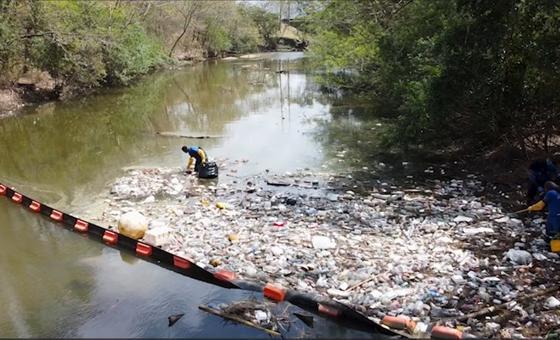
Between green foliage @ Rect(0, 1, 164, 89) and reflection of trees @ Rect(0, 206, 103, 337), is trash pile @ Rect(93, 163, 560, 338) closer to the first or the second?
reflection of trees @ Rect(0, 206, 103, 337)

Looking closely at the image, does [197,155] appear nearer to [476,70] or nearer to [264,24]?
[476,70]

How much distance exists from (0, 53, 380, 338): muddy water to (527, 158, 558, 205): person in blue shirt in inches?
199

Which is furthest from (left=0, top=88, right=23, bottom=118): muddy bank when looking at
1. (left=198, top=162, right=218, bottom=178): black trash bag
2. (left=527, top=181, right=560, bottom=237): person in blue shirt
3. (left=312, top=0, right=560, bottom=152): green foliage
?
(left=527, top=181, right=560, bottom=237): person in blue shirt

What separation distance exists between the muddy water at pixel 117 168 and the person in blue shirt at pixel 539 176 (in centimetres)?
505

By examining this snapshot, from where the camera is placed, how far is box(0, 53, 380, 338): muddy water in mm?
6359

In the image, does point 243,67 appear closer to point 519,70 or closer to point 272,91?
point 272,91

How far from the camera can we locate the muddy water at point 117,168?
636cm

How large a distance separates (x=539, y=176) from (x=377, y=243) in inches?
136

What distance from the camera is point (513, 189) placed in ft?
33.2

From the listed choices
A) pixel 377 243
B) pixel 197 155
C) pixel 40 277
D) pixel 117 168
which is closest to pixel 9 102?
pixel 117 168

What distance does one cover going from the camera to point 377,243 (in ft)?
25.5

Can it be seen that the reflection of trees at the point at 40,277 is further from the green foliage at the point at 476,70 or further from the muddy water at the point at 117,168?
the green foliage at the point at 476,70

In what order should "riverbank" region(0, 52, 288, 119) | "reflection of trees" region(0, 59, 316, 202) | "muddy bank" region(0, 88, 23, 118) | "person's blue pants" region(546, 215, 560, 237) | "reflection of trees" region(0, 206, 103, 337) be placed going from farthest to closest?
"riverbank" region(0, 52, 288, 119), "muddy bank" region(0, 88, 23, 118), "reflection of trees" region(0, 59, 316, 202), "person's blue pants" region(546, 215, 560, 237), "reflection of trees" region(0, 206, 103, 337)

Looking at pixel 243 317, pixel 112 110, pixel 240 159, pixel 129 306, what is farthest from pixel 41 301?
pixel 112 110
